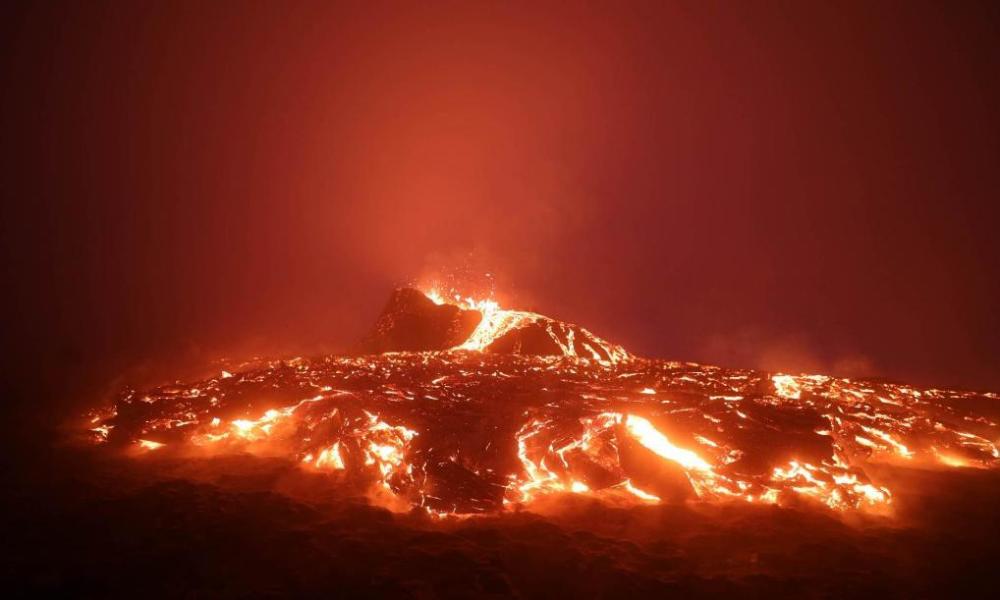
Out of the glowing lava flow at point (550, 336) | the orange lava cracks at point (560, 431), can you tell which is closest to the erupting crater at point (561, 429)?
the orange lava cracks at point (560, 431)

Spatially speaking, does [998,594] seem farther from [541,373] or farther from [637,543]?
[541,373]

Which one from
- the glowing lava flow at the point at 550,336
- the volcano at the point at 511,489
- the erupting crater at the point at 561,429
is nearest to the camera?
the volcano at the point at 511,489

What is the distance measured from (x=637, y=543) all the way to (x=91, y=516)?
12131 mm

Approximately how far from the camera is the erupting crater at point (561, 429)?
1209 cm

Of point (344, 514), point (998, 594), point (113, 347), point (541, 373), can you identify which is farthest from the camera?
point (113, 347)

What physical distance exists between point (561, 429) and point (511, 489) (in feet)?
9.33

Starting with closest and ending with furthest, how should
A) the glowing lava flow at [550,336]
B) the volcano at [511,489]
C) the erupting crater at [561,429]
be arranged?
1. the volcano at [511,489]
2. the erupting crater at [561,429]
3. the glowing lava flow at [550,336]

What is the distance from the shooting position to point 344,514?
10.5 metres

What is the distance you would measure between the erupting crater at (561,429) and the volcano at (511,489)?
0.27 feet

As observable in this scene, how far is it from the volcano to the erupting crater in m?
0.08

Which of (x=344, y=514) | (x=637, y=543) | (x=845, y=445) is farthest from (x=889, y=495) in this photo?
(x=344, y=514)

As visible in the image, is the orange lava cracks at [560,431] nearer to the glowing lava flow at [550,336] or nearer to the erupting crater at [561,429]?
the erupting crater at [561,429]

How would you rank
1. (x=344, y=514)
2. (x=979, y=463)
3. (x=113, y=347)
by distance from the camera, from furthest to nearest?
1. (x=113, y=347)
2. (x=979, y=463)
3. (x=344, y=514)

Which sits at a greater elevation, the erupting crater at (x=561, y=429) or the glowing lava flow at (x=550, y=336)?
the glowing lava flow at (x=550, y=336)
